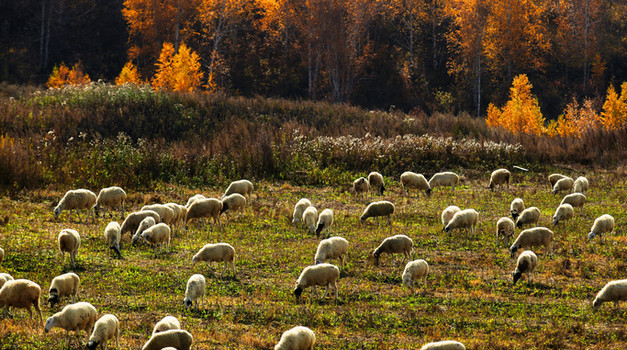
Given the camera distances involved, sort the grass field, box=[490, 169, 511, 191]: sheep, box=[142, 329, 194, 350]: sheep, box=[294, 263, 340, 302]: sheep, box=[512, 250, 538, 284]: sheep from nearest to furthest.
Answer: box=[142, 329, 194, 350]: sheep
the grass field
box=[294, 263, 340, 302]: sheep
box=[512, 250, 538, 284]: sheep
box=[490, 169, 511, 191]: sheep

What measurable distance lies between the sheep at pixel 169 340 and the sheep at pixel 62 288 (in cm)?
332

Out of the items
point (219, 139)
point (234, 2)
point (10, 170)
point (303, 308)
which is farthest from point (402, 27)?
point (303, 308)

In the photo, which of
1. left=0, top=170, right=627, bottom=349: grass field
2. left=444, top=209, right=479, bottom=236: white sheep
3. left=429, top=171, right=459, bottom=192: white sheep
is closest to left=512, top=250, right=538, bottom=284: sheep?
left=0, top=170, right=627, bottom=349: grass field

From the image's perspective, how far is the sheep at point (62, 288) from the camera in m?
12.8

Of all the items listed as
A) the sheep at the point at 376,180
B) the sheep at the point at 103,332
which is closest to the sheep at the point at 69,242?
the sheep at the point at 103,332

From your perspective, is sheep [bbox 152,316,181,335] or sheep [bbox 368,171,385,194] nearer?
sheep [bbox 152,316,181,335]

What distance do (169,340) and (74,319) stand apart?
1.84m

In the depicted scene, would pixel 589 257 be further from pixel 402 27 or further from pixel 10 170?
pixel 402 27

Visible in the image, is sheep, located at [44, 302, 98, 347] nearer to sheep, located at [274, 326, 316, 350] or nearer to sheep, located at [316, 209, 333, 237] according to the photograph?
sheep, located at [274, 326, 316, 350]

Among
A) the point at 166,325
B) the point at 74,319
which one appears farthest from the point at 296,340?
the point at 74,319

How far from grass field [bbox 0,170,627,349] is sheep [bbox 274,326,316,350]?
0.91m

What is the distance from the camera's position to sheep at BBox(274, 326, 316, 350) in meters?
10.6

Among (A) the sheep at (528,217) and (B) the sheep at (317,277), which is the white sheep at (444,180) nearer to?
(A) the sheep at (528,217)

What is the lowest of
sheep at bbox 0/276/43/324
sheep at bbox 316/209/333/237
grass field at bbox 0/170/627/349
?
grass field at bbox 0/170/627/349
